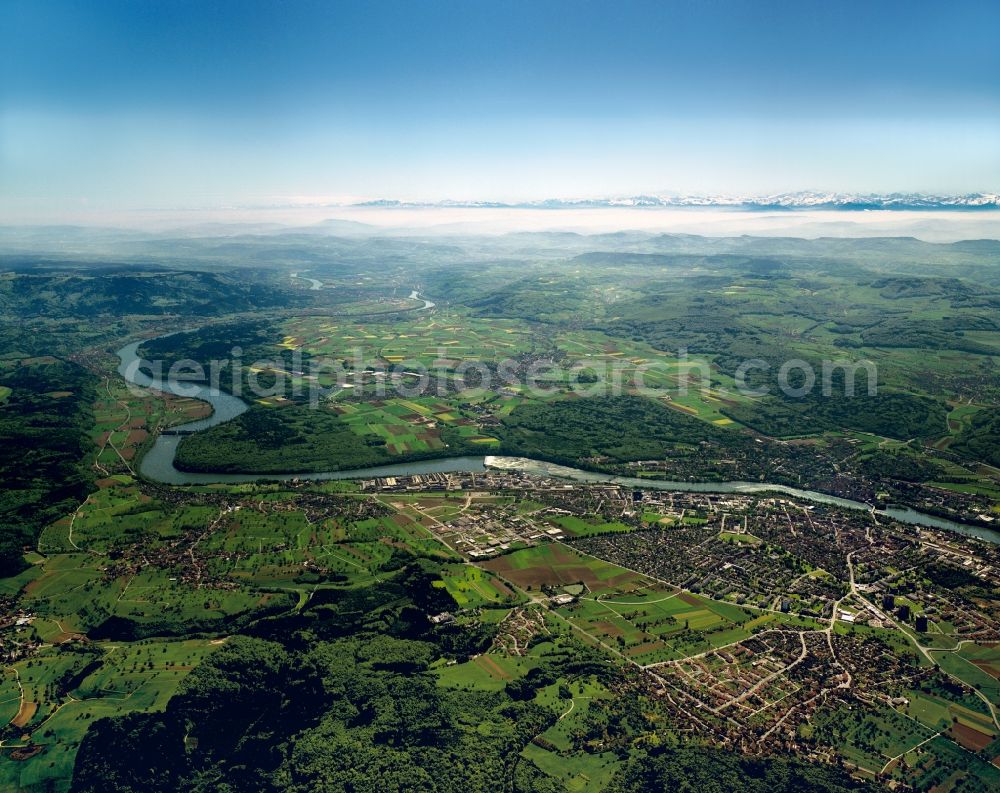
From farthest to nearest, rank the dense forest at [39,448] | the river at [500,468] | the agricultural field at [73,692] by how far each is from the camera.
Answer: the river at [500,468] → the dense forest at [39,448] → the agricultural field at [73,692]

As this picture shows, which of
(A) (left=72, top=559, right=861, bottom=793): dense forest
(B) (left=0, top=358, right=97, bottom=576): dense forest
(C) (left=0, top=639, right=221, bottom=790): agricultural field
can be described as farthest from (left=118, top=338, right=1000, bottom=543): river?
(A) (left=72, top=559, right=861, bottom=793): dense forest

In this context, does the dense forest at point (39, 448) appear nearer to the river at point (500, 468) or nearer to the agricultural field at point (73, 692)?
the river at point (500, 468)

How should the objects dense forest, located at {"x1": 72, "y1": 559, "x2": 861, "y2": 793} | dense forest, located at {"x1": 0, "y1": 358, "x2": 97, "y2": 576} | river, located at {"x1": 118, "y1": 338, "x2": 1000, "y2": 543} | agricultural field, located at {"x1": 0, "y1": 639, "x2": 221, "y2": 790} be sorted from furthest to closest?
river, located at {"x1": 118, "y1": 338, "x2": 1000, "y2": 543} → dense forest, located at {"x1": 0, "y1": 358, "x2": 97, "y2": 576} → agricultural field, located at {"x1": 0, "y1": 639, "x2": 221, "y2": 790} → dense forest, located at {"x1": 72, "y1": 559, "x2": 861, "y2": 793}

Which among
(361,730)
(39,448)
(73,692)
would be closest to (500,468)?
(361,730)

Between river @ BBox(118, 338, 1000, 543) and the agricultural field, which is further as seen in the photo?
river @ BBox(118, 338, 1000, 543)

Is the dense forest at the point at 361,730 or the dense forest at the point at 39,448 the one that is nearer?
the dense forest at the point at 361,730

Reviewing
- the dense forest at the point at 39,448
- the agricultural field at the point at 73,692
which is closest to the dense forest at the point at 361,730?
the agricultural field at the point at 73,692

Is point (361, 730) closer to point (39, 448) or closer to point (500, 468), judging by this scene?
point (500, 468)

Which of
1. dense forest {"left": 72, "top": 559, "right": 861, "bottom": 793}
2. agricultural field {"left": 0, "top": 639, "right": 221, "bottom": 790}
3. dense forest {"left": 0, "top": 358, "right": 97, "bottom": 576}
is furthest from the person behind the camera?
dense forest {"left": 0, "top": 358, "right": 97, "bottom": 576}

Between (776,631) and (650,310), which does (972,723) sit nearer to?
(776,631)

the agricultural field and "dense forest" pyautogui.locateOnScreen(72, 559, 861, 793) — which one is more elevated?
the agricultural field

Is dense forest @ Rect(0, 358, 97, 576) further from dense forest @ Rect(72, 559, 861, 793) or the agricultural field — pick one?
dense forest @ Rect(72, 559, 861, 793)
